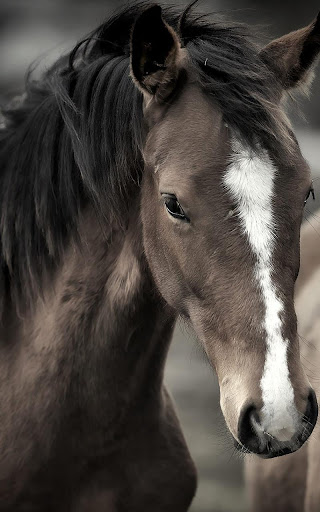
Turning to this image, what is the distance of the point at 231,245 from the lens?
2.09m

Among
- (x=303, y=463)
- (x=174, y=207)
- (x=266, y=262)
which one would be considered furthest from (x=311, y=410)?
(x=303, y=463)

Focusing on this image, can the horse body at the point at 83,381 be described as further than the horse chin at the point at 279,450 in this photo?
Yes

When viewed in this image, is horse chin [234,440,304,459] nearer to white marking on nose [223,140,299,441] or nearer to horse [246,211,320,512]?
white marking on nose [223,140,299,441]

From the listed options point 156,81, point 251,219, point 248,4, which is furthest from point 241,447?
point 248,4

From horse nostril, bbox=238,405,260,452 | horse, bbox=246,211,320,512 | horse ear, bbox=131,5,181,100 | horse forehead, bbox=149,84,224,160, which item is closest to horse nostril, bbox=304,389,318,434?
horse nostril, bbox=238,405,260,452

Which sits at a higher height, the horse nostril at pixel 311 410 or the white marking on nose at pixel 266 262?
the white marking on nose at pixel 266 262

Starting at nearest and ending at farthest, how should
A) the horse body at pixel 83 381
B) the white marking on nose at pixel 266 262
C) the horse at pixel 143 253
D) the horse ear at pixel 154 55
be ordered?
the white marking on nose at pixel 266 262, the horse at pixel 143 253, the horse ear at pixel 154 55, the horse body at pixel 83 381

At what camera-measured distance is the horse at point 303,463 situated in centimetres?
308

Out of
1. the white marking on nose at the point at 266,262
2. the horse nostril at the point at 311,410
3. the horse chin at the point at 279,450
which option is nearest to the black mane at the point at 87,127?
the white marking on nose at the point at 266,262

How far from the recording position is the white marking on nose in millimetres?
1977

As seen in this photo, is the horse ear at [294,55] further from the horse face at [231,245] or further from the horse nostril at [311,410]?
the horse nostril at [311,410]

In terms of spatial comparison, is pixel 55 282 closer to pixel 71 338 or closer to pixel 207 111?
pixel 71 338

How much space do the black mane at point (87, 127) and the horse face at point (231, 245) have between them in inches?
2.9

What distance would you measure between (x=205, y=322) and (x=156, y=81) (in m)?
0.62
